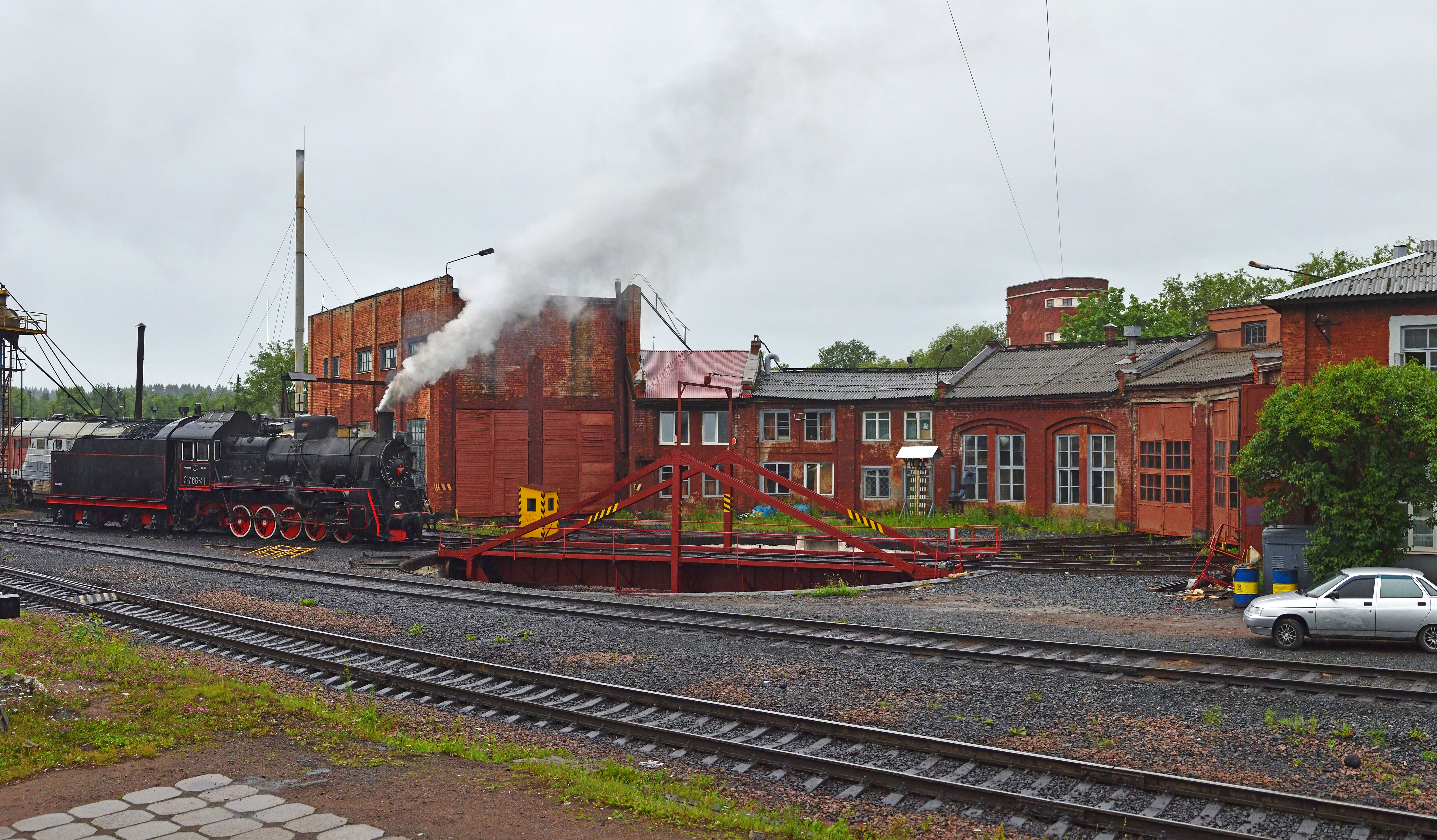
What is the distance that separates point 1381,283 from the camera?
2042cm

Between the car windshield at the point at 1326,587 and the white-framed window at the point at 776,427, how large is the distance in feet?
88.5

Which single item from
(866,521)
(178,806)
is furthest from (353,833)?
(866,521)

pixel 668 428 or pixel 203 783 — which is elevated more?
pixel 668 428

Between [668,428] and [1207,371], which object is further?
[668,428]

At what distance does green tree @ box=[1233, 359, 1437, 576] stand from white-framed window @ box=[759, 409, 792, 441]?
23.6m

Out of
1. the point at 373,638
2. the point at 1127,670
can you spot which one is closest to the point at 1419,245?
the point at 1127,670

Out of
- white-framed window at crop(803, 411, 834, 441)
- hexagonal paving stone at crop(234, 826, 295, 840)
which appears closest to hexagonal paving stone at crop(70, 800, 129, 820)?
hexagonal paving stone at crop(234, 826, 295, 840)

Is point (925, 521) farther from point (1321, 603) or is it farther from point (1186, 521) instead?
point (1321, 603)

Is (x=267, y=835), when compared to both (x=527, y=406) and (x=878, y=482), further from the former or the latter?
(x=527, y=406)

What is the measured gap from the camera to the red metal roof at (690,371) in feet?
142

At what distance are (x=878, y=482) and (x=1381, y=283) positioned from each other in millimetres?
22010

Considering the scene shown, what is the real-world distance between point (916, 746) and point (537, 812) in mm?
3915

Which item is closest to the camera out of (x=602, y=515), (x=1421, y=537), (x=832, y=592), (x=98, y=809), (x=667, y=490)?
(x=98, y=809)

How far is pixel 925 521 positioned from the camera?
3650cm
